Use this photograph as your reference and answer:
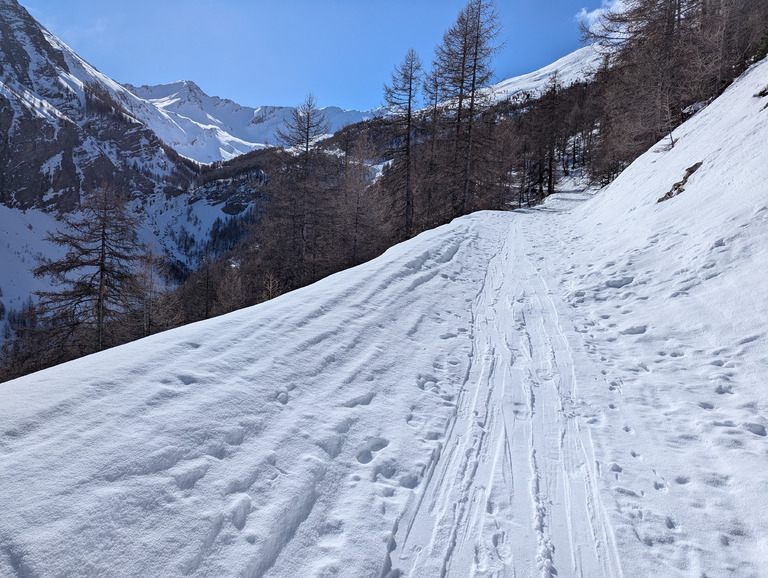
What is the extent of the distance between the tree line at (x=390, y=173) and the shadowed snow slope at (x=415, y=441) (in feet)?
37.9

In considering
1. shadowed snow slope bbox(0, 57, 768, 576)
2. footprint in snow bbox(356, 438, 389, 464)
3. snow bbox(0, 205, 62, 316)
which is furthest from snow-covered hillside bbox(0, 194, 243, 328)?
footprint in snow bbox(356, 438, 389, 464)

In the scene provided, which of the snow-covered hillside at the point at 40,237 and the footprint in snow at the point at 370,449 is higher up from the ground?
the snow-covered hillside at the point at 40,237

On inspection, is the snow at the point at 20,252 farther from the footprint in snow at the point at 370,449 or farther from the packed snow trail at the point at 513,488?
the packed snow trail at the point at 513,488

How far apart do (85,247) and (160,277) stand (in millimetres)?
6639

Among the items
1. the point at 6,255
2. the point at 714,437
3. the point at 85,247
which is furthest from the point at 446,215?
the point at 6,255

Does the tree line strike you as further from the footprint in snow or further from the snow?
the snow

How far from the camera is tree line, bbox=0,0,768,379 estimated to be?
525 inches

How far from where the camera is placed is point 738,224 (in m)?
5.36

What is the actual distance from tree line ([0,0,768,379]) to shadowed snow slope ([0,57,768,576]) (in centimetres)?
1156

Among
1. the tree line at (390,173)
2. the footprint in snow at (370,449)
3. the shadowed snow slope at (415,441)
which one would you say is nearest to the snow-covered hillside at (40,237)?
the tree line at (390,173)

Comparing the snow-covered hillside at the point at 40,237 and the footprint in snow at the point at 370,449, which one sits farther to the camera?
the snow-covered hillside at the point at 40,237

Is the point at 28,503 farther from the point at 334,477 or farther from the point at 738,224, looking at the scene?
the point at 738,224

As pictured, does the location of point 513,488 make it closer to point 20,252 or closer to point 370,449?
point 370,449

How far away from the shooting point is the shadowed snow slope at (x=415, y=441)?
2.09m
